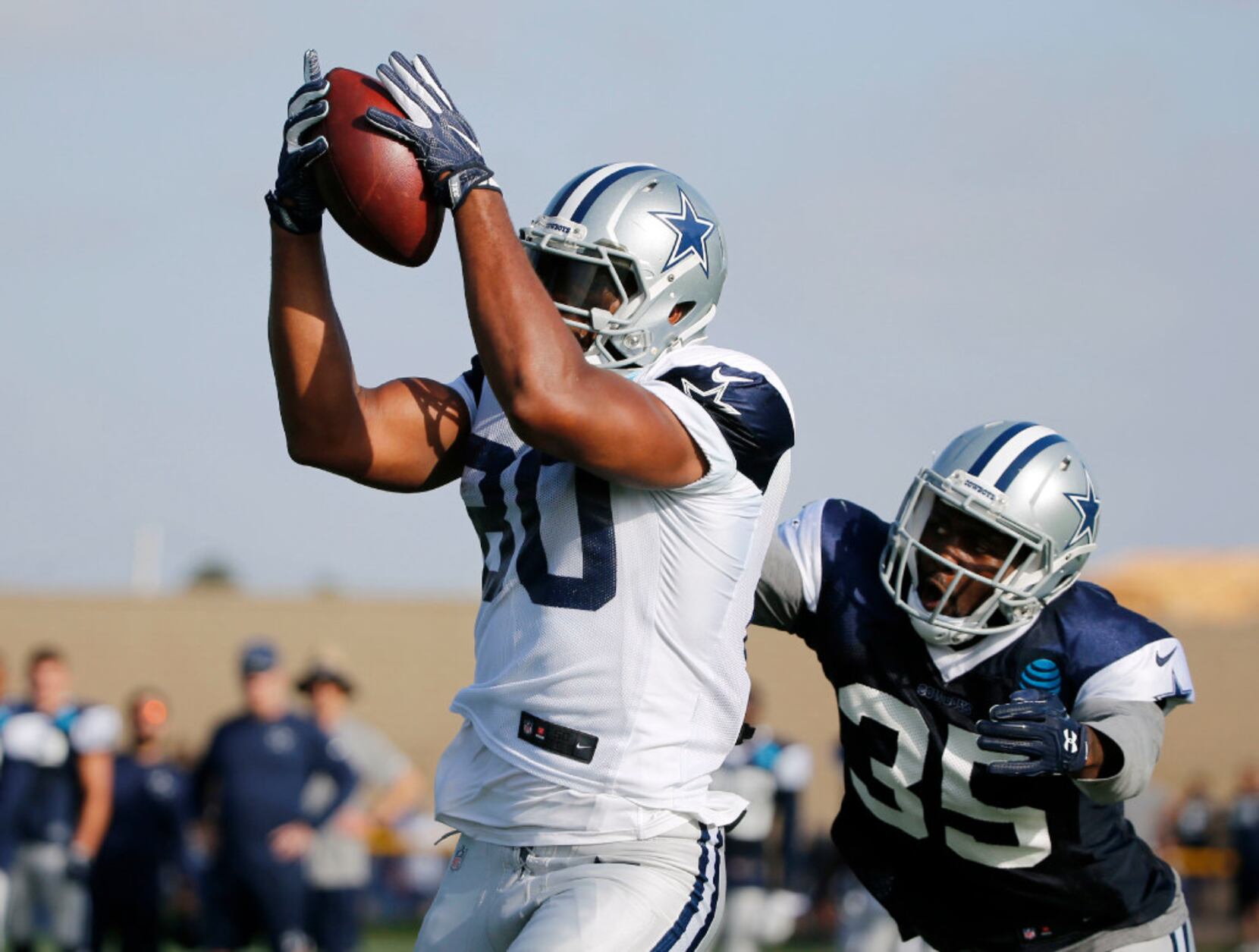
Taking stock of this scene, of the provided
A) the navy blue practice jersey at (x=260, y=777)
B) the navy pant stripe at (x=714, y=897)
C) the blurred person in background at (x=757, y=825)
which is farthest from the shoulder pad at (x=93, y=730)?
the navy pant stripe at (x=714, y=897)

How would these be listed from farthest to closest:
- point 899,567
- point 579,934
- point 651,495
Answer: point 899,567, point 651,495, point 579,934

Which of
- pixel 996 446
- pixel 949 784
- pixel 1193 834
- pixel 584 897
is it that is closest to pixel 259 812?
pixel 949 784

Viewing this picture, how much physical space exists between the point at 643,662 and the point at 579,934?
464mm

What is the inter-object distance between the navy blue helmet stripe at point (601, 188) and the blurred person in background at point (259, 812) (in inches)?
210

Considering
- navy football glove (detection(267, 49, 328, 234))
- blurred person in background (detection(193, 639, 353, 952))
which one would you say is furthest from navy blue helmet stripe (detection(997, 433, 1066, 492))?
blurred person in background (detection(193, 639, 353, 952))

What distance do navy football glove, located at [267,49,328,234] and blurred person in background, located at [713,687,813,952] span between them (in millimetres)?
6435

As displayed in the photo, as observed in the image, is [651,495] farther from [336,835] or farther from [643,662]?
[336,835]

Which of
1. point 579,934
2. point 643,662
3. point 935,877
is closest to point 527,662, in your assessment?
point 643,662

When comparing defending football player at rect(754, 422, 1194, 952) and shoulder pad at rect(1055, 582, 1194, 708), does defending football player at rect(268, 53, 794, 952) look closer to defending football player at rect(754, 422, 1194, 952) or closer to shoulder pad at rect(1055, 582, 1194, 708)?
defending football player at rect(754, 422, 1194, 952)

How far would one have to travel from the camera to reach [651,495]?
9.77 feet

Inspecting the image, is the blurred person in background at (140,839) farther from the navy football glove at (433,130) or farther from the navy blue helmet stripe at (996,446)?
the navy football glove at (433,130)

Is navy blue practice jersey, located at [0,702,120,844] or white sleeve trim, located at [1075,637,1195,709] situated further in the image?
navy blue practice jersey, located at [0,702,120,844]

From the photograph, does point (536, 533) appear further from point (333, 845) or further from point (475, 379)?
point (333, 845)

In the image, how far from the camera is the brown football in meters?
2.92
